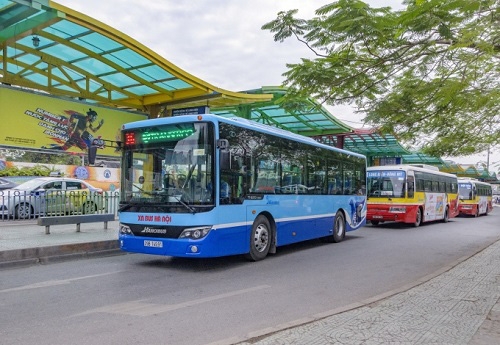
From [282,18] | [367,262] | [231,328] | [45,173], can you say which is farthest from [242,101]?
[231,328]

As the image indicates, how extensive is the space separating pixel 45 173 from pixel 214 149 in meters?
13.6

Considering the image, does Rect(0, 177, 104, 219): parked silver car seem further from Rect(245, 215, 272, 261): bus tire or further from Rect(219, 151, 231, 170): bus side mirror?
Rect(219, 151, 231, 170): bus side mirror

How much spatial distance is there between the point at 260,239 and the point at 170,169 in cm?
265

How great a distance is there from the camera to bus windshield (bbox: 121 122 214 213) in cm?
822

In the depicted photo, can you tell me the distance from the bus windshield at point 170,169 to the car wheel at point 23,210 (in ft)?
22.2

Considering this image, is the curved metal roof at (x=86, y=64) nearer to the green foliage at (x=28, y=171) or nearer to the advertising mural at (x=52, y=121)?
the advertising mural at (x=52, y=121)

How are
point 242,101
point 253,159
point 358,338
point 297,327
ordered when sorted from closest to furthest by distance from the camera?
point 358,338, point 297,327, point 253,159, point 242,101

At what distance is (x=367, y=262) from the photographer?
10.1 meters

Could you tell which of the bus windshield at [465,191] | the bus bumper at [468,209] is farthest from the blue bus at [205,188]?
the bus bumper at [468,209]

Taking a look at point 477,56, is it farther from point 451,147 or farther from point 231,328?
point 231,328

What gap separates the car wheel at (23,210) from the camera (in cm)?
1401

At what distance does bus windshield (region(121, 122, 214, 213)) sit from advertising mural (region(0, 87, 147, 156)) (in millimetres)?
4968

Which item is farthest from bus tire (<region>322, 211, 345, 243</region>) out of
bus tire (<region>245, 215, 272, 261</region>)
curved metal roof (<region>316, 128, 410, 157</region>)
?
curved metal roof (<region>316, 128, 410, 157</region>)

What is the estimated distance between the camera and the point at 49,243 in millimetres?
10031
